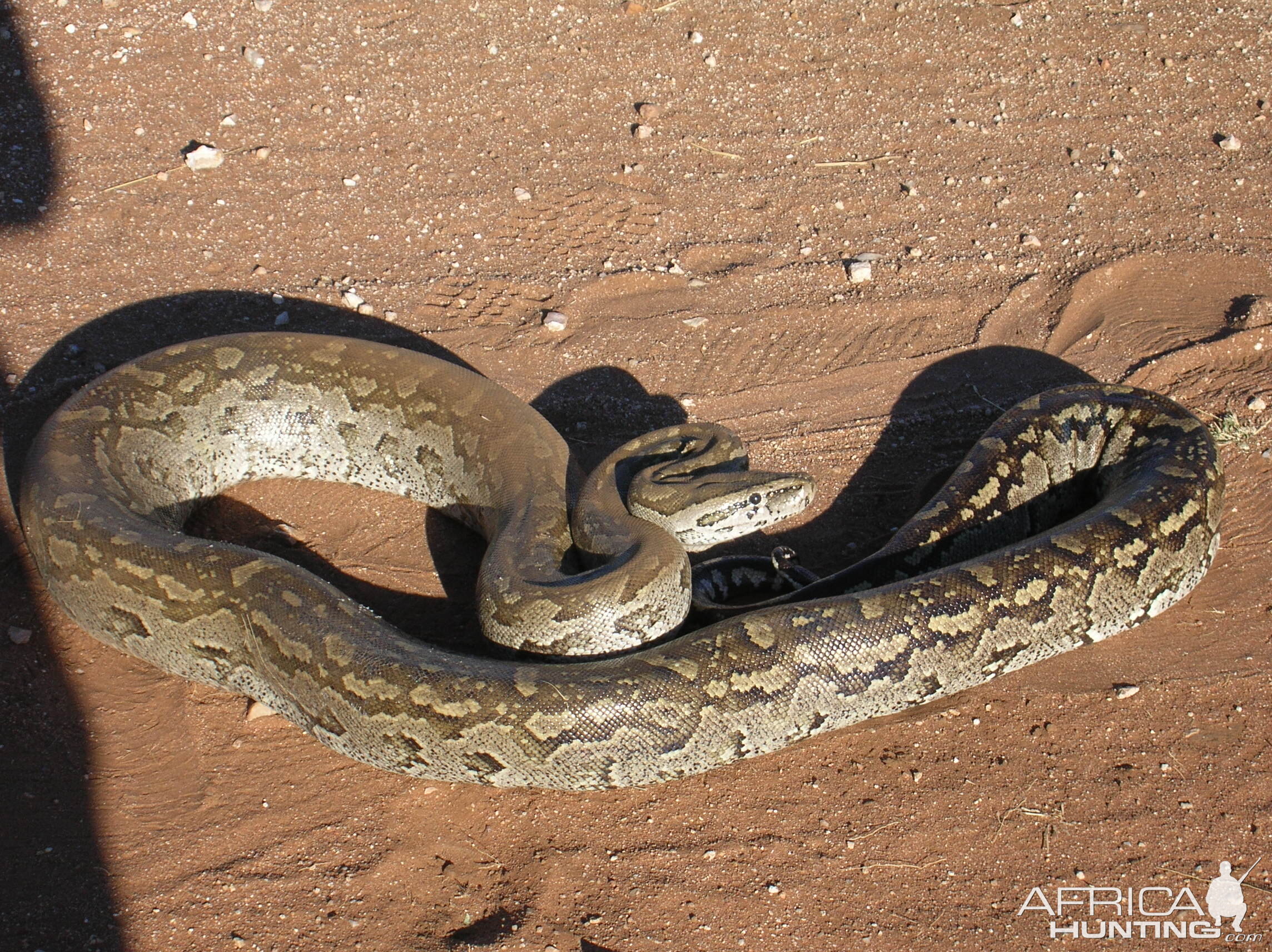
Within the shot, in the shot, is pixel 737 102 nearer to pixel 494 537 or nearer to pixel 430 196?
pixel 430 196

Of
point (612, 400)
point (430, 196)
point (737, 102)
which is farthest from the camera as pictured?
point (737, 102)

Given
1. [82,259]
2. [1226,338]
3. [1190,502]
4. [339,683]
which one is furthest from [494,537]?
[1226,338]

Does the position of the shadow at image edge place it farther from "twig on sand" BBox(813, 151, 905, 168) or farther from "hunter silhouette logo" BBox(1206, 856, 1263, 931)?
"hunter silhouette logo" BBox(1206, 856, 1263, 931)

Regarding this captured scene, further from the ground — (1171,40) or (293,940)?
(1171,40)

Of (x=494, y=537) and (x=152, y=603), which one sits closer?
(x=152, y=603)

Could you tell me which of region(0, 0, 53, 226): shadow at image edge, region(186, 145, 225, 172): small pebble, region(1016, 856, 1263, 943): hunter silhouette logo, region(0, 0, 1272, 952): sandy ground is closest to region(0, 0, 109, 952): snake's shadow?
region(0, 0, 1272, 952): sandy ground

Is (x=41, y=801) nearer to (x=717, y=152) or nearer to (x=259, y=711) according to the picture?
(x=259, y=711)
